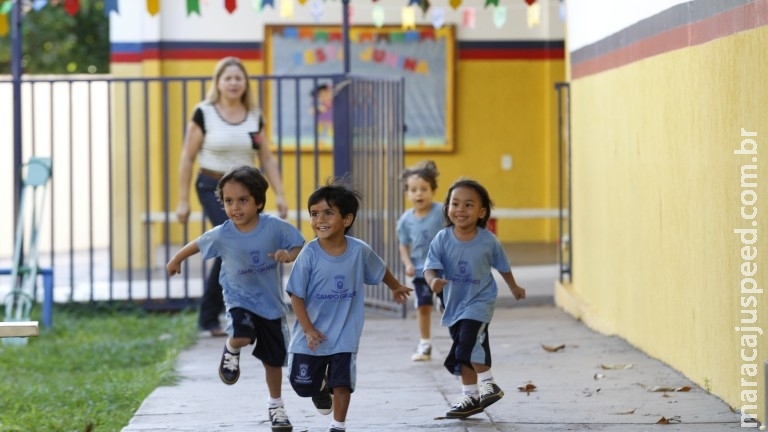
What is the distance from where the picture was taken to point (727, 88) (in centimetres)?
694

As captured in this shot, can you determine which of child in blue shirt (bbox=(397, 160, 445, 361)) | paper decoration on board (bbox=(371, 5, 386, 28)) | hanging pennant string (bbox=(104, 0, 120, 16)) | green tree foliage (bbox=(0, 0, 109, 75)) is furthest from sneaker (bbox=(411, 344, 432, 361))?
green tree foliage (bbox=(0, 0, 109, 75))

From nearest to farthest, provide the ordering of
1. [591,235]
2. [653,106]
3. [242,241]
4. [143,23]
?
1. [242,241]
2. [653,106]
3. [591,235]
4. [143,23]

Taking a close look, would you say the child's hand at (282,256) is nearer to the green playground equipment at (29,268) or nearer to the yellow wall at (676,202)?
the yellow wall at (676,202)

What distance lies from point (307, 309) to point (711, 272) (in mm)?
2170

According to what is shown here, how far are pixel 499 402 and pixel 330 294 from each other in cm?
143

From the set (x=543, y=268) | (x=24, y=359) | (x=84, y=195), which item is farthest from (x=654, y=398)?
(x=84, y=195)

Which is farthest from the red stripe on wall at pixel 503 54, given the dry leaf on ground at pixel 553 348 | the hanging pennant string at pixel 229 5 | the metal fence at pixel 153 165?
the dry leaf on ground at pixel 553 348

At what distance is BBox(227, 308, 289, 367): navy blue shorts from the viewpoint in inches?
271

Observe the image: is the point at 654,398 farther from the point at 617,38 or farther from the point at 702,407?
the point at 617,38

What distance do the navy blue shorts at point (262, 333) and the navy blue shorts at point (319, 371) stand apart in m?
0.47

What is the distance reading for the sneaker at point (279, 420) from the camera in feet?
21.7

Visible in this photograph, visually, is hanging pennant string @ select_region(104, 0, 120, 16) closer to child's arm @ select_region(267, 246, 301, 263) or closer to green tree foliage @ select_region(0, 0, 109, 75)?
child's arm @ select_region(267, 246, 301, 263)

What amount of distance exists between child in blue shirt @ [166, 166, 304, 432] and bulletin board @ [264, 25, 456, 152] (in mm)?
10378

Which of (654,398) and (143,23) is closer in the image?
(654,398)
